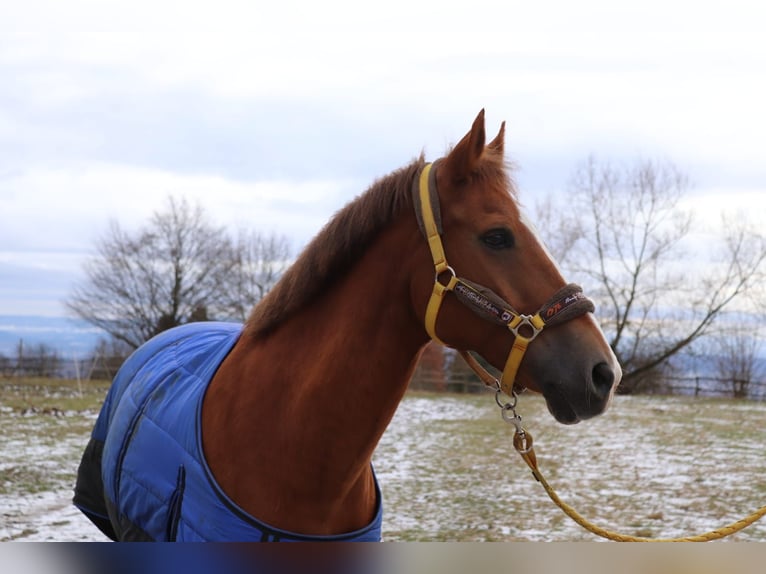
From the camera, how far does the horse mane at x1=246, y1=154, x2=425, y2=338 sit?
7.77ft

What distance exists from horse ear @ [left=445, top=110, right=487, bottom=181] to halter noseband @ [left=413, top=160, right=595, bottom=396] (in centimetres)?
10

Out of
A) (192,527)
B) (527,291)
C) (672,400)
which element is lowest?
(672,400)

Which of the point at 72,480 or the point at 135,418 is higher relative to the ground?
the point at 135,418

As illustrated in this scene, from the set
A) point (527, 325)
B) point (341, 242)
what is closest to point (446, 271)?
point (527, 325)

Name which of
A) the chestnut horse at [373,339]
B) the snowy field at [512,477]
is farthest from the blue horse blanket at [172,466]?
the snowy field at [512,477]

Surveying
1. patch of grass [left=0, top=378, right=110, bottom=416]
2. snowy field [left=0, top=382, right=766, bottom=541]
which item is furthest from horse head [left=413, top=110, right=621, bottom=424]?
patch of grass [left=0, top=378, right=110, bottom=416]

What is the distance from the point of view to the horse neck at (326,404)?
2225mm

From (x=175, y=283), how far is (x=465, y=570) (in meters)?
33.1

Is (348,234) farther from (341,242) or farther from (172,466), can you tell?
(172,466)

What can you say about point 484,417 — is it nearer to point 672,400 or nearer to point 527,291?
point 672,400

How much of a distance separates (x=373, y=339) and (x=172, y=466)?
0.88 meters

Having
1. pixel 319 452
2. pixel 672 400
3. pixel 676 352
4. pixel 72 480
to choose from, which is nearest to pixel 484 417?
pixel 672 400

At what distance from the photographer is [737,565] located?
137cm

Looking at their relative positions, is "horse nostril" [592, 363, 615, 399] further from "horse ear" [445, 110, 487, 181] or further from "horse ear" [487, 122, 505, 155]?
"horse ear" [487, 122, 505, 155]
